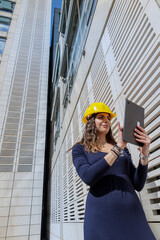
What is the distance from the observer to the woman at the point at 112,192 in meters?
0.87

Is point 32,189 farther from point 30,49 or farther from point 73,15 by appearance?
point 30,49

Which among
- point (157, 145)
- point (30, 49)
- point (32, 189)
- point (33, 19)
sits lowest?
point (157, 145)

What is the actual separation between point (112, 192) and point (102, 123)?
54 cm

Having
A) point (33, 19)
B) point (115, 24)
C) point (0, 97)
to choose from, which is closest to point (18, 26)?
point (33, 19)

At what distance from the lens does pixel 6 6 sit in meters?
18.3

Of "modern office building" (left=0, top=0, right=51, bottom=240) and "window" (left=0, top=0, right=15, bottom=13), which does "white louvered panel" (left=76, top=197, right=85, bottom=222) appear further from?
"window" (left=0, top=0, right=15, bottom=13)

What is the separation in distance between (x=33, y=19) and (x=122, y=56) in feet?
66.8

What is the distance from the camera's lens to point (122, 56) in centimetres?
227

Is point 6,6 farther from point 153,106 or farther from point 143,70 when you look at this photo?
point 153,106

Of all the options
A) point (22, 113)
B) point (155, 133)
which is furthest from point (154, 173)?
point (22, 113)

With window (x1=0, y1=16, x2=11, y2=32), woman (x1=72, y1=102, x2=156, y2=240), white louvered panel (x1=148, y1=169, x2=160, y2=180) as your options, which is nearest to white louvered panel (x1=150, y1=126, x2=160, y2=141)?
white louvered panel (x1=148, y1=169, x2=160, y2=180)

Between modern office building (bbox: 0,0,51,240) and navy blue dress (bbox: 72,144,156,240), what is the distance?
11311 millimetres

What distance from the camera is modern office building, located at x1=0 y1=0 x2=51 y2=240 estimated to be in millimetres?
10230

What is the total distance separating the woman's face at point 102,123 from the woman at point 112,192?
10 cm
